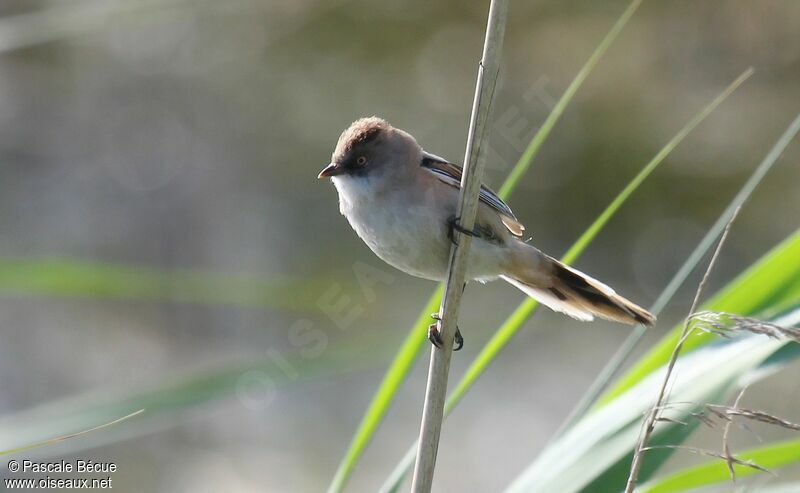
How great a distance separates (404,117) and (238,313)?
2.53m

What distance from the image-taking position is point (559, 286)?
291 centimetres

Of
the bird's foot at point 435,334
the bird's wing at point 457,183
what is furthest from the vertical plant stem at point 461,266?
the bird's wing at point 457,183

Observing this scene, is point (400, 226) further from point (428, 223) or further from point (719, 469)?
point (719, 469)

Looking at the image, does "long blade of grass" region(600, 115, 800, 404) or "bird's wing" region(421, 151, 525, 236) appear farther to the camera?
"bird's wing" region(421, 151, 525, 236)

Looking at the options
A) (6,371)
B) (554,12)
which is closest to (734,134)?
(554,12)

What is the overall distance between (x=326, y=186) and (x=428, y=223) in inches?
237

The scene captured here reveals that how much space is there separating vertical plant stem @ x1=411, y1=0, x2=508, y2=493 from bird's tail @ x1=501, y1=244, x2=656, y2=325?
2.68 ft

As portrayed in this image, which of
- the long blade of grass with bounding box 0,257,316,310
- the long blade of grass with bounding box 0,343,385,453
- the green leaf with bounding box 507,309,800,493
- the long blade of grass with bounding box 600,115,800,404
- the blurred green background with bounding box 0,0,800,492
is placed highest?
the blurred green background with bounding box 0,0,800,492

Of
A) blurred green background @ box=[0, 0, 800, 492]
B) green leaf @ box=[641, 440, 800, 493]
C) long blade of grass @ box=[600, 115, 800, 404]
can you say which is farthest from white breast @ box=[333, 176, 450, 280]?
blurred green background @ box=[0, 0, 800, 492]

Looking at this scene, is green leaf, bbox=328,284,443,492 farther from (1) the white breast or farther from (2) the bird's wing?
(2) the bird's wing

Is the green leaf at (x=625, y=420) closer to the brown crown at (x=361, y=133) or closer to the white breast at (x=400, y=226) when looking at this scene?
the white breast at (x=400, y=226)

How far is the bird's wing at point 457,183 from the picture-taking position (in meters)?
2.76

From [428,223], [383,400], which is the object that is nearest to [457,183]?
[428,223]

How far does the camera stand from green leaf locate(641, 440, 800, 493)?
1.71 meters
